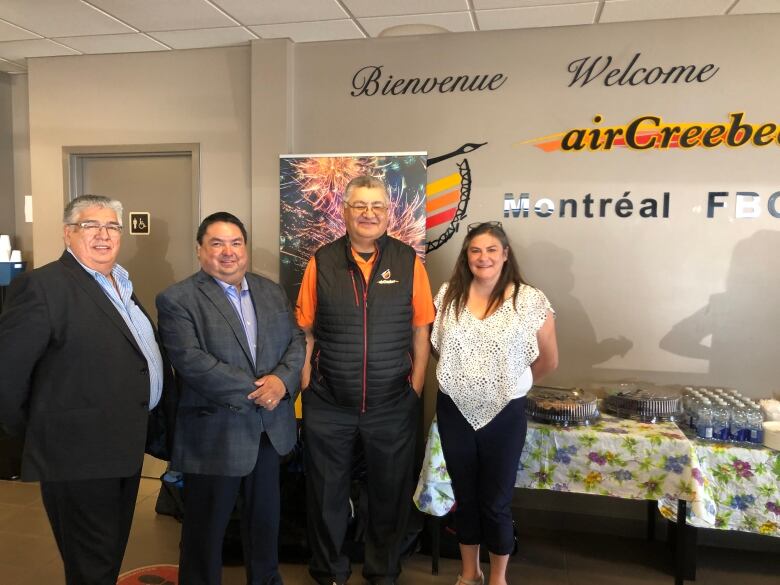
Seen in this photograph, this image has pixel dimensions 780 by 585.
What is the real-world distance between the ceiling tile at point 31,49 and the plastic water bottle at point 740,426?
4.22 meters

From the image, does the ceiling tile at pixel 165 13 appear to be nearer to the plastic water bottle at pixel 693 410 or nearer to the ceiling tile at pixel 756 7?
the ceiling tile at pixel 756 7

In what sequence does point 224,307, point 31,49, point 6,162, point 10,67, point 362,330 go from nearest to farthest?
1. point 224,307
2. point 362,330
3. point 31,49
4. point 10,67
5. point 6,162

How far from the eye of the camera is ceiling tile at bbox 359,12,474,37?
2.93m

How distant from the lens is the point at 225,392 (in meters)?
1.94

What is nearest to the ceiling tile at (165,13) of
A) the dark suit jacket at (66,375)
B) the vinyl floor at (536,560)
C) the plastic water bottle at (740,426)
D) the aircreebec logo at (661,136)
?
the dark suit jacket at (66,375)

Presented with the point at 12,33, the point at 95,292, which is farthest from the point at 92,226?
the point at 12,33

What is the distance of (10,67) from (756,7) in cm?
454

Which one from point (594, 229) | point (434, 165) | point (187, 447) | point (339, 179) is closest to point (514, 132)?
point (434, 165)

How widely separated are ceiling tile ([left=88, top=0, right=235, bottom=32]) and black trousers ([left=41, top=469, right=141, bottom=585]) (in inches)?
91.1

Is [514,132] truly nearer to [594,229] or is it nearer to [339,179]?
[594,229]

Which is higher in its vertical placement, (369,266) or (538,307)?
(369,266)

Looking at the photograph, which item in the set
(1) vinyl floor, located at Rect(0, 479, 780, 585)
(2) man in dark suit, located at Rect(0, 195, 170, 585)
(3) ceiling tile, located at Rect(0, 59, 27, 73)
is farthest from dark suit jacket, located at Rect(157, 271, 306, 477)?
(3) ceiling tile, located at Rect(0, 59, 27, 73)

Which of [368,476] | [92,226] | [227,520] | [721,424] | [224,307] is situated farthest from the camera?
[721,424]

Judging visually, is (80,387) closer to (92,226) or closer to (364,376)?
(92,226)
